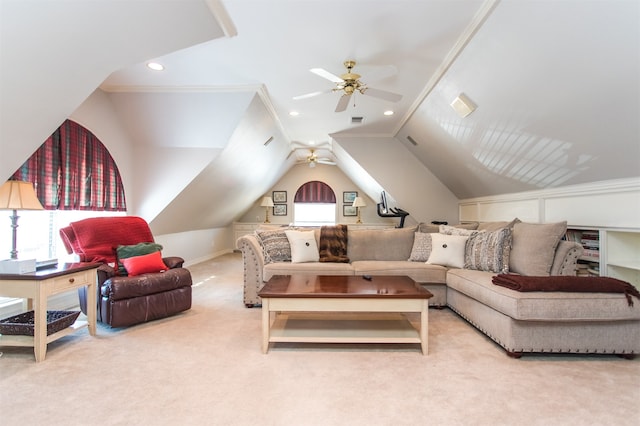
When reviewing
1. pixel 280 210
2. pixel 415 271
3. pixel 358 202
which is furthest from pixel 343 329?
pixel 280 210

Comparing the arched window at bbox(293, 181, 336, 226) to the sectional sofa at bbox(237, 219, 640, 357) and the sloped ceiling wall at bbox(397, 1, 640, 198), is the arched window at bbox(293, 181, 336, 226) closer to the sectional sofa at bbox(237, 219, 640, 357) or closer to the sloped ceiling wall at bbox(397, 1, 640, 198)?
the sectional sofa at bbox(237, 219, 640, 357)

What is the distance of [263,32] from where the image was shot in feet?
8.49

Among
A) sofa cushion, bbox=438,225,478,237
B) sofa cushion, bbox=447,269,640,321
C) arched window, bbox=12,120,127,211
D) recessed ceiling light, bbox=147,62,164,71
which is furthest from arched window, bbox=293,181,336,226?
sofa cushion, bbox=447,269,640,321

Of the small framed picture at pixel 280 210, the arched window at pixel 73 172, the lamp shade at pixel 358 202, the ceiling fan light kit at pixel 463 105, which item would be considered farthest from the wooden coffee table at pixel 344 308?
the small framed picture at pixel 280 210

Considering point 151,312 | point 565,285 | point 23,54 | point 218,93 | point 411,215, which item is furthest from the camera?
point 411,215

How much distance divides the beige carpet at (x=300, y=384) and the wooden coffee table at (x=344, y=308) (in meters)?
0.11

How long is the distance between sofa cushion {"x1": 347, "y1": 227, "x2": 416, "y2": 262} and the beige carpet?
4.76 ft

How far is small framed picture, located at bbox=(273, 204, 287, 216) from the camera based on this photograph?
8.75 metres

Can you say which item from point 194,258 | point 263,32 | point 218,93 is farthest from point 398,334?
point 194,258

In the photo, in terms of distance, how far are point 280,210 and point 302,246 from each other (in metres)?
5.09

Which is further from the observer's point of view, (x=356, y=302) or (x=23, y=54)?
(x=356, y=302)

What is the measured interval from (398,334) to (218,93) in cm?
328

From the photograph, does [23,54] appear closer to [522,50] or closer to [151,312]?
[151,312]

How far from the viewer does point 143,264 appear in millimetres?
3061
